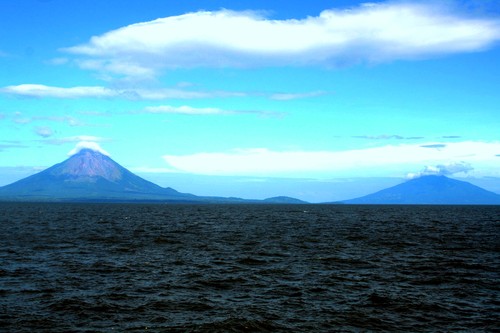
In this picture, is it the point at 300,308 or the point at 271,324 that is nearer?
the point at 271,324

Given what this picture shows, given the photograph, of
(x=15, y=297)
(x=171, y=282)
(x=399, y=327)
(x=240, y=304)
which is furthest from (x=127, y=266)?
(x=399, y=327)

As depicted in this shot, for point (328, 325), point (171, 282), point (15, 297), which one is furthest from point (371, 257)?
point (15, 297)

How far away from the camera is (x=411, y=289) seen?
36.5m

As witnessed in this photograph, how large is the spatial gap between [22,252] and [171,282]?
25898 millimetres

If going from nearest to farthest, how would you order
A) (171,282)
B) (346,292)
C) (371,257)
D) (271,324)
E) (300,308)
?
(271,324) → (300,308) → (346,292) → (171,282) → (371,257)

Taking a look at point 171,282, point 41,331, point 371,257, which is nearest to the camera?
point 41,331

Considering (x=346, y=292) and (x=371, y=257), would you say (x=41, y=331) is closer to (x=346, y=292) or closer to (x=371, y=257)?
(x=346, y=292)

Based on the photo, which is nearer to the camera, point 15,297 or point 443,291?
point 15,297

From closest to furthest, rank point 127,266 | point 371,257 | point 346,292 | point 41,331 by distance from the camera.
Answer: point 41,331
point 346,292
point 127,266
point 371,257

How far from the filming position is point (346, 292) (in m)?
35.6

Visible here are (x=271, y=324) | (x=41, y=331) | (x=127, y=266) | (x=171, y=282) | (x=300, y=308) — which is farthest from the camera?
(x=127, y=266)

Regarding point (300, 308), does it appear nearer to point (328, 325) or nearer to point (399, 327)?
point (328, 325)

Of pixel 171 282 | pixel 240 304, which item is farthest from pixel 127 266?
pixel 240 304

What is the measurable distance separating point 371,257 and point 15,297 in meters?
35.7
